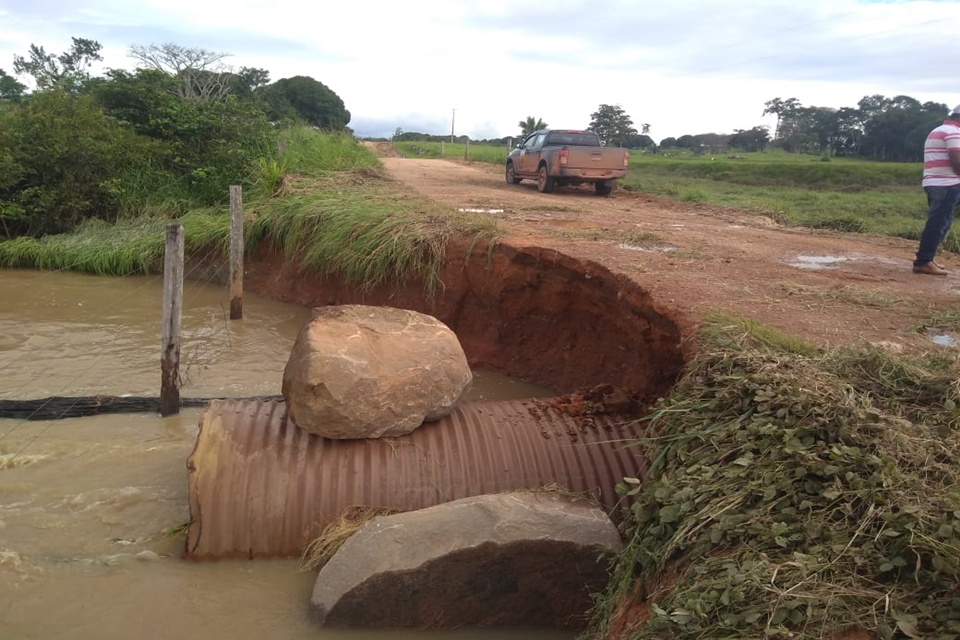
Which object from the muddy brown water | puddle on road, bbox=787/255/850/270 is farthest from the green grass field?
the muddy brown water

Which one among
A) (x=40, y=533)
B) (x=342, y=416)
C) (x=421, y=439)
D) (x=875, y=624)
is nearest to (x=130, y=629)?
(x=40, y=533)

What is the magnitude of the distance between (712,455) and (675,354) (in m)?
2.18

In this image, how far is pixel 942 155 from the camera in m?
7.16

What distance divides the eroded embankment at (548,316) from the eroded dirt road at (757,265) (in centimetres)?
20

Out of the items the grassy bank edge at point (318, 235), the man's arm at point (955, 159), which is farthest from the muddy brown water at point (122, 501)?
the man's arm at point (955, 159)

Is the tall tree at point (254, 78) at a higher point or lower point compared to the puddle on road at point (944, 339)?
higher

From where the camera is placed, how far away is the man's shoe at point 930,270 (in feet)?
26.0

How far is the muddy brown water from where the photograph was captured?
399 centimetres

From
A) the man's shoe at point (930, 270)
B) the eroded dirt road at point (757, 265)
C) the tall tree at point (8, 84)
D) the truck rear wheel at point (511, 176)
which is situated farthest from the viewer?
the tall tree at point (8, 84)

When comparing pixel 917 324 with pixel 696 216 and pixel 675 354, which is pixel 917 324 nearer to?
pixel 675 354

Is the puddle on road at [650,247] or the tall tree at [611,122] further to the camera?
the tall tree at [611,122]

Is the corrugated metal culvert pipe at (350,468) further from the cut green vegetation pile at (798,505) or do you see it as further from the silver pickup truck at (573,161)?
the silver pickup truck at (573,161)

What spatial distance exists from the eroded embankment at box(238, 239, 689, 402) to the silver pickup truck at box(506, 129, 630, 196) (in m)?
8.06

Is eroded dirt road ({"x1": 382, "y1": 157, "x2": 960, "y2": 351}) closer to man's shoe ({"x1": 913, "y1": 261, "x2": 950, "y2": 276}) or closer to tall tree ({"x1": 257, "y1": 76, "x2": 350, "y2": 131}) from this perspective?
man's shoe ({"x1": 913, "y1": 261, "x2": 950, "y2": 276})
